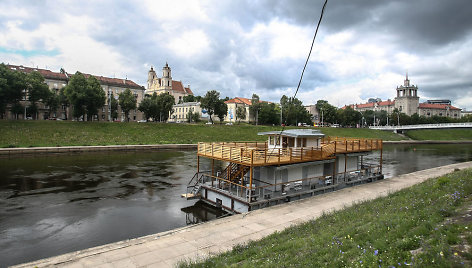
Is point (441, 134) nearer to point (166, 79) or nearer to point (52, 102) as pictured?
point (166, 79)

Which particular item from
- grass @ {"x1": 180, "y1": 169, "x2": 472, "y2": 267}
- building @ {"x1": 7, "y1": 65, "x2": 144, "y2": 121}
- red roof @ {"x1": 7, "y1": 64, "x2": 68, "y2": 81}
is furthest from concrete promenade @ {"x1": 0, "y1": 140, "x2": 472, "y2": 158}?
red roof @ {"x1": 7, "y1": 64, "x2": 68, "y2": 81}

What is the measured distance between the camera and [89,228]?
16.6 m

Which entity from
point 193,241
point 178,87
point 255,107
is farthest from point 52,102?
point 178,87

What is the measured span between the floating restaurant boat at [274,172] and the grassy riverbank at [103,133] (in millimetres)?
42308

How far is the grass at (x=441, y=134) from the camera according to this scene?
115375mm

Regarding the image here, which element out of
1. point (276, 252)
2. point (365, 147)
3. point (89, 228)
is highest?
point (365, 147)

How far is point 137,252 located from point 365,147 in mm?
23406

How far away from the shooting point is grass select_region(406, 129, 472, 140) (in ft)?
379

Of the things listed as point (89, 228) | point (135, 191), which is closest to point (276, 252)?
point (89, 228)

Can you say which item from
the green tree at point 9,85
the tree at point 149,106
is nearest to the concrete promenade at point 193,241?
the green tree at point 9,85

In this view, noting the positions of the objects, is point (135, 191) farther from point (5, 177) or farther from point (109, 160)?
point (109, 160)

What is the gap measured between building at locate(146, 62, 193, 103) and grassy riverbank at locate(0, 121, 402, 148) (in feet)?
279

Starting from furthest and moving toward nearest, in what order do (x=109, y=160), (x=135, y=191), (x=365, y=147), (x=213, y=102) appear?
(x=213, y=102) → (x=109, y=160) → (x=365, y=147) → (x=135, y=191)

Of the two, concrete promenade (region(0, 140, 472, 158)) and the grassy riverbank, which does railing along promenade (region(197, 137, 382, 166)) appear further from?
the grassy riverbank
